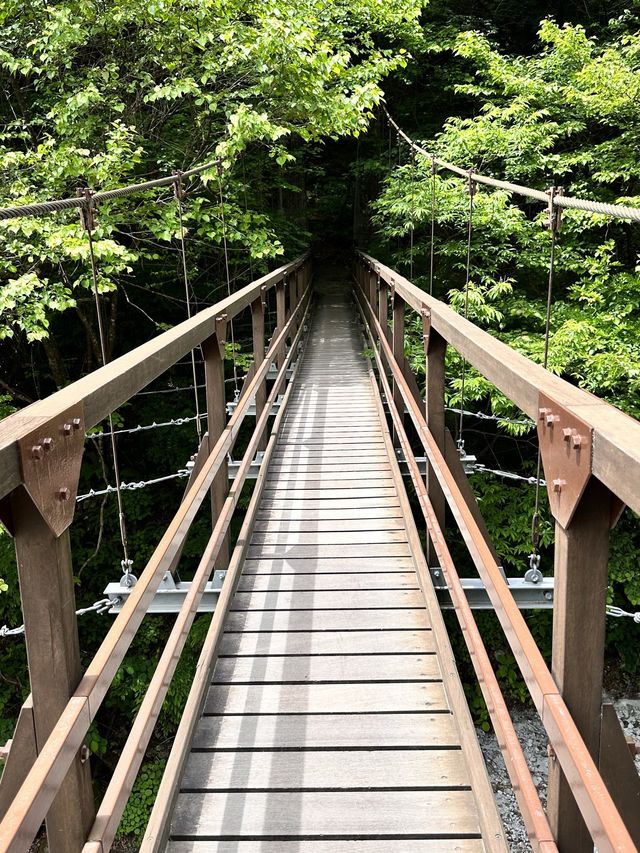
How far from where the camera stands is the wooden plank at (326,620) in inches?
95.6

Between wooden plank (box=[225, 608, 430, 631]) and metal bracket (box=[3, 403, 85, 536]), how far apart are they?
151 centimetres

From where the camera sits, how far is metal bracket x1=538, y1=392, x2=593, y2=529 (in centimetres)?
95

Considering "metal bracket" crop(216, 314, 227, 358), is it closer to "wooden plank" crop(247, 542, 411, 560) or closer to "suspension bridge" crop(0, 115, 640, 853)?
Result: "suspension bridge" crop(0, 115, 640, 853)

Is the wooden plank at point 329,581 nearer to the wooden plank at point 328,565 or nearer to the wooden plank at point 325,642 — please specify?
the wooden plank at point 328,565

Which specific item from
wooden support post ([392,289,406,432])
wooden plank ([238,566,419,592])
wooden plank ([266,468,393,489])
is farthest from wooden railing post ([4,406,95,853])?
wooden support post ([392,289,406,432])

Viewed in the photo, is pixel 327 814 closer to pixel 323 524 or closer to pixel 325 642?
pixel 325 642

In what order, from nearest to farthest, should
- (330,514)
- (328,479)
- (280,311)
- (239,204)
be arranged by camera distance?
(330,514) → (328,479) → (280,311) → (239,204)

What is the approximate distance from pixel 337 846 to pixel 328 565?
4.57ft

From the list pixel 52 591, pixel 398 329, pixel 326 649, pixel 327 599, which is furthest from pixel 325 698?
pixel 398 329

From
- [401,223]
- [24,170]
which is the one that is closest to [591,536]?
[24,170]

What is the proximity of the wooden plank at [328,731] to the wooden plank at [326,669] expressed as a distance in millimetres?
164

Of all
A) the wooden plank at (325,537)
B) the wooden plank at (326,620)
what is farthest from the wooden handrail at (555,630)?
the wooden plank at (325,537)

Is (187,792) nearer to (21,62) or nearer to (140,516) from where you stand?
(21,62)

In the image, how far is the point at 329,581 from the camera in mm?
2770
